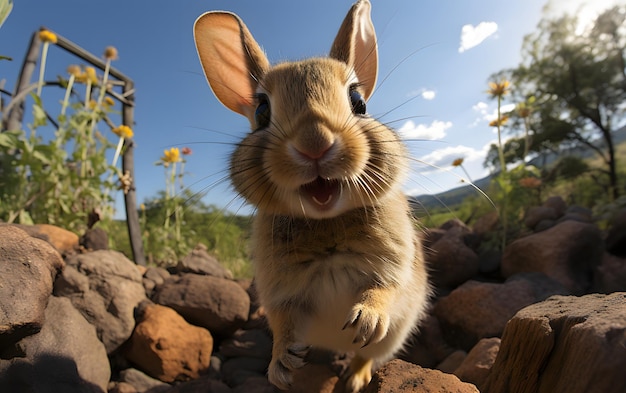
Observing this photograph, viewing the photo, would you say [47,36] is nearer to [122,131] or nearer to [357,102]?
[122,131]

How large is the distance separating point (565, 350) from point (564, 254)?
3.22 m

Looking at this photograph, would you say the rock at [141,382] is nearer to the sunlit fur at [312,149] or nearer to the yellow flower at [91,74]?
the sunlit fur at [312,149]

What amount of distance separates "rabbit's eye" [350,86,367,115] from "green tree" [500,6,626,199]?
1337cm

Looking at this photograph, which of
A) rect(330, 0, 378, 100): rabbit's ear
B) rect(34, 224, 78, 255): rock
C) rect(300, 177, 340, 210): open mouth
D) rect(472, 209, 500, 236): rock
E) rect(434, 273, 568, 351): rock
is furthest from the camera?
rect(472, 209, 500, 236): rock

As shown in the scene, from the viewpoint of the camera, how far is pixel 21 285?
1880 mm

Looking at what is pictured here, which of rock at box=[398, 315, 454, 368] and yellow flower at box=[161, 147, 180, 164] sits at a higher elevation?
yellow flower at box=[161, 147, 180, 164]

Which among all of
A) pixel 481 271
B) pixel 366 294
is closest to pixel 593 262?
pixel 481 271

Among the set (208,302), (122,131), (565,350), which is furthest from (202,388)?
(122,131)

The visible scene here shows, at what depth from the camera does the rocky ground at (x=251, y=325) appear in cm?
149

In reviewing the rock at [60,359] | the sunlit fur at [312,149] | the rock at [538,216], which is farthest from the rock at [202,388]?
the rock at [538,216]

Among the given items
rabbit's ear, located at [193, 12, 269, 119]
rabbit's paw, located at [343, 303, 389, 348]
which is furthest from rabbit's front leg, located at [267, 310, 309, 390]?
rabbit's ear, located at [193, 12, 269, 119]

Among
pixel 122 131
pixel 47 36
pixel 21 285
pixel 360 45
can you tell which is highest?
pixel 47 36

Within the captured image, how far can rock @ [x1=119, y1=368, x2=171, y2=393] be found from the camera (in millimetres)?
2554

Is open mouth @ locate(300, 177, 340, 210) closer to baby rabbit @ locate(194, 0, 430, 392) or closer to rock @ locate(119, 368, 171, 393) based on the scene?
baby rabbit @ locate(194, 0, 430, 392)
